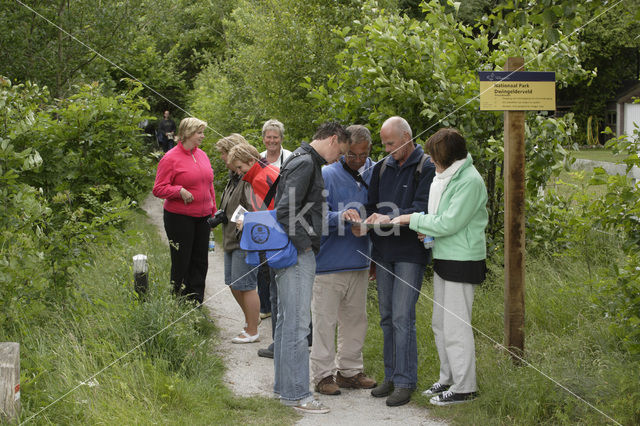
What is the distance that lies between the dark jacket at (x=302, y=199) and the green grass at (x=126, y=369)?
1.33 metres

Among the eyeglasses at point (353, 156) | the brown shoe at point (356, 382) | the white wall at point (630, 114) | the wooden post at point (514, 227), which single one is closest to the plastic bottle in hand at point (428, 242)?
the wooden post at point (514, 227)

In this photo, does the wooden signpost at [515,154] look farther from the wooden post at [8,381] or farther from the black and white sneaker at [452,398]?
the wooden post at [8,381]

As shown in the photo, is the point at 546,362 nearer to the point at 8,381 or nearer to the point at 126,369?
the point at 126,369

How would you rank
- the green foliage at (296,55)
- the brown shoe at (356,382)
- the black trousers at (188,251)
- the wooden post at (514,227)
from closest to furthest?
1. the wooden post at (514,227)
2. the brown shoe at (356,382)
3. the black trousers at (188,251)
4. the green foliage at (296,55)

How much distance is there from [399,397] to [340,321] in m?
0.88

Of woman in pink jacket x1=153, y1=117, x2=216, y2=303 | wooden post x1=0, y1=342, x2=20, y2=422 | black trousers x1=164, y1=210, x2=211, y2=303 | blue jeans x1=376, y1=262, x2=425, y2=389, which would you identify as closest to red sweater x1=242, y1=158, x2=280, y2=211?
woman in pink jacket x1=153, y1=117, x2=216, y2=303

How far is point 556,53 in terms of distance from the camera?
7.40 m

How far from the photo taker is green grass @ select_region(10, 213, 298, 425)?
4.72 metres

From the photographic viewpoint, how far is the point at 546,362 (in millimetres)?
5223

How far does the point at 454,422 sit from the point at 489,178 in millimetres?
3954

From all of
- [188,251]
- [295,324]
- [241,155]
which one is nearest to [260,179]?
[241,155]

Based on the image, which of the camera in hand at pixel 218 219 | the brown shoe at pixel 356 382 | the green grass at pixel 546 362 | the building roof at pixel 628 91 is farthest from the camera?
the building roof at pixel 628 91

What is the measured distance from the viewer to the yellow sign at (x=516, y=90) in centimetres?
536

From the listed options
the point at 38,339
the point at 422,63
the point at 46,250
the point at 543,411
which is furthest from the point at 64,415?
the point at 422,63
